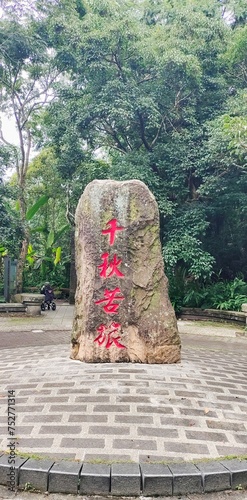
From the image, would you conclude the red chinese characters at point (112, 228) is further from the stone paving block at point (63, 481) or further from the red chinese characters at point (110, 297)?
the stone paving block at point (63, 481)

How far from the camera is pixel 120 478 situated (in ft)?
9.10

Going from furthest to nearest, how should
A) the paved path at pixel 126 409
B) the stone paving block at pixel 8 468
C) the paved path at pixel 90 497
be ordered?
the paved path at pixel 126 409, the stone paving block at pixel 8 468, the paved path at pixel 90 497

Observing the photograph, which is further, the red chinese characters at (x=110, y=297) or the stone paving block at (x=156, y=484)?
the red chinese characters at (x=110, y=297)

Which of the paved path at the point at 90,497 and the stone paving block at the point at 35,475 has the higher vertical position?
the stone paving block at the point at 35,475

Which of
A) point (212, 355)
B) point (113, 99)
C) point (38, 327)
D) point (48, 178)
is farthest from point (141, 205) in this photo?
point (48, 178)

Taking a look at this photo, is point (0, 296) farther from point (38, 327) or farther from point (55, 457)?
point (55, 457)

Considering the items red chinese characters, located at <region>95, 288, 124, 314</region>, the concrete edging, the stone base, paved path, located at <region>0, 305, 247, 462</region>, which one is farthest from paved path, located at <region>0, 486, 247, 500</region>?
red chinese characters, located at <region>95, 288, 124, 314</region>

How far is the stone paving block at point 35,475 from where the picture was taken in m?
2.80

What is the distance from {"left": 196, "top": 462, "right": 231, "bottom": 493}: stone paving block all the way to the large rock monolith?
2537 millimetres

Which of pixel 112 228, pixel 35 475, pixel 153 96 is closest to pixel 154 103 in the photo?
pixel 153 96

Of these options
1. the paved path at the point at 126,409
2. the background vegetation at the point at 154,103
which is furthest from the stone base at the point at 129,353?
the background vegetation at the point at 154,103

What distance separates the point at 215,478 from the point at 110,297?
2945 millimetres

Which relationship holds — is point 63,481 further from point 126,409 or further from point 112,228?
point 112,228

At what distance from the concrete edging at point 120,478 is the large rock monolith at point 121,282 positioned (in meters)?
2.53
